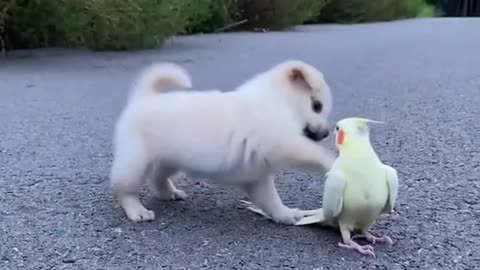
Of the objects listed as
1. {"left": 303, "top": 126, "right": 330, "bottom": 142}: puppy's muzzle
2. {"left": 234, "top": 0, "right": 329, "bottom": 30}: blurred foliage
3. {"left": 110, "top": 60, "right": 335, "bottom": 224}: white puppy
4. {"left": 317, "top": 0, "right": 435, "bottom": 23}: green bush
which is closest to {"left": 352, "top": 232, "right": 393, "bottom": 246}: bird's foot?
{"left": 110, "top": 60, "right": 335, "bottom": 224}: white puppy

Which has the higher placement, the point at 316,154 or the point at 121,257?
the point at 316,154

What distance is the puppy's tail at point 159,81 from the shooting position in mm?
1563

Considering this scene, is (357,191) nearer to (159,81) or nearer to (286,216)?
(286,216)

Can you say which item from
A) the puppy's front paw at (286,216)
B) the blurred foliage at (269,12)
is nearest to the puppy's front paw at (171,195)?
the puppy's front paw at (286,216)

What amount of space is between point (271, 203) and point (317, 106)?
21cm

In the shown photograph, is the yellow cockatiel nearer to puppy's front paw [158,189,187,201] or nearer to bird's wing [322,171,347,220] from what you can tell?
bird's wing [322,171,347,220]

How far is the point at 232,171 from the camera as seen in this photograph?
4.77ft

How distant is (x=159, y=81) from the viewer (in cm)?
158

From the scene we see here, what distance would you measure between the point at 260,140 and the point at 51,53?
4.03 m

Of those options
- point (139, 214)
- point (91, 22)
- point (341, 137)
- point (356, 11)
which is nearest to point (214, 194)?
point (139, 214)

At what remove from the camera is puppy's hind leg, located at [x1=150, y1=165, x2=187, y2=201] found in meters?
1.60

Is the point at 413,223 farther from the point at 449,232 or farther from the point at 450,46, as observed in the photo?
the point at 450,46

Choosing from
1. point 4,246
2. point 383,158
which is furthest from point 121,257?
point 383,158

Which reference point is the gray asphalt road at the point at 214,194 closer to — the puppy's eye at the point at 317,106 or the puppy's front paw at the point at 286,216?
the puppy's front paw at the point at 286,216
